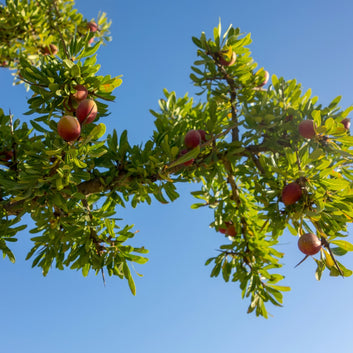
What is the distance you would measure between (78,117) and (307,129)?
1.12 meters

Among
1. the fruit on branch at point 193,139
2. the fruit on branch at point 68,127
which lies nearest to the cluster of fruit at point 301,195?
the fruit on branch at point 193,139

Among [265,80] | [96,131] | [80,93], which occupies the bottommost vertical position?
[96,131]

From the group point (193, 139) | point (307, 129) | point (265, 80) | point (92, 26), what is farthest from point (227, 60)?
point (92, 26)

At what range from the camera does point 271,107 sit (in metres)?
1.99

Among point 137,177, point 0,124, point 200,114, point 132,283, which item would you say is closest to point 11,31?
point 0,124

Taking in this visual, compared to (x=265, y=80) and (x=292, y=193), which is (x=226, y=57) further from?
(x=292, y=193)

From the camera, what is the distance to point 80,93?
1.74 m

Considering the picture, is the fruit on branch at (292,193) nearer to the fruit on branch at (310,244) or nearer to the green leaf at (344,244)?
the fruit on branch at (310,244)

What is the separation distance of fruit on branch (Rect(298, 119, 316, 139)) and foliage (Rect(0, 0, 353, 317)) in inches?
1.2

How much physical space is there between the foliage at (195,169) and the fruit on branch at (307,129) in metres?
0.03

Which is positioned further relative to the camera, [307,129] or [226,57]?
[226,57]

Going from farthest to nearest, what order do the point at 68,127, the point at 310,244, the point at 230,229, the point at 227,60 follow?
the point at 230,229 < the point at 227,60 < the point at 310,244 < the point at 68,127

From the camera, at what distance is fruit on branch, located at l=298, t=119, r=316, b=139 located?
1.88 m

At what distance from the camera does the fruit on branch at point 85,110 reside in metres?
1.65
